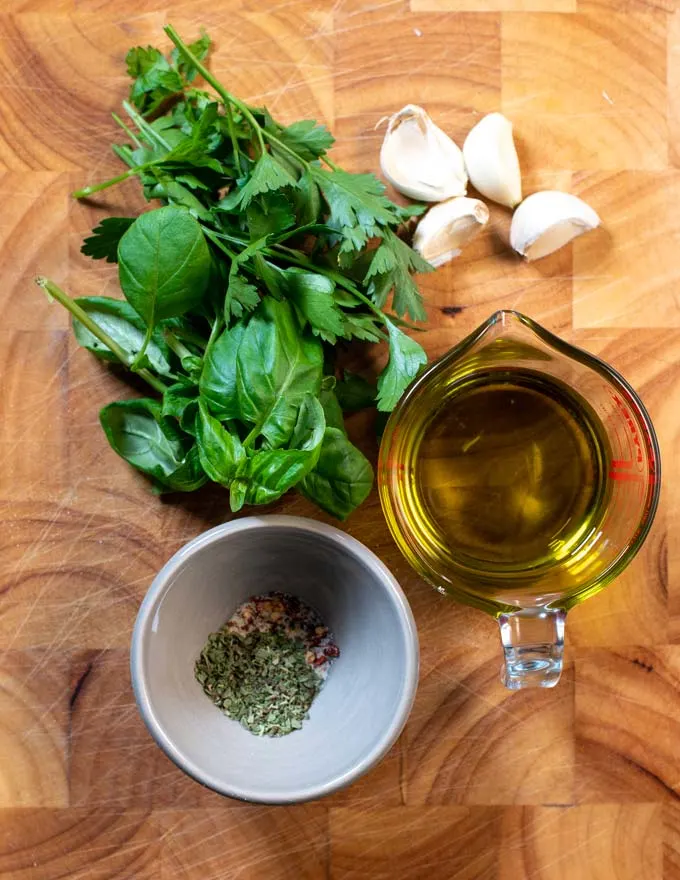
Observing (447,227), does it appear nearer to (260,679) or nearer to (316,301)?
(316,301)

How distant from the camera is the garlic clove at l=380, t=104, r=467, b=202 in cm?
91

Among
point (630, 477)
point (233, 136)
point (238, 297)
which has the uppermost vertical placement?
point (233, 136)

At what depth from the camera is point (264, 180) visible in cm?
79

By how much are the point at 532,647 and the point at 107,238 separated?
0.56 meters

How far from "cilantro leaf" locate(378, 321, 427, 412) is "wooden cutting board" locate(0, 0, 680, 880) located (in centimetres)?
9

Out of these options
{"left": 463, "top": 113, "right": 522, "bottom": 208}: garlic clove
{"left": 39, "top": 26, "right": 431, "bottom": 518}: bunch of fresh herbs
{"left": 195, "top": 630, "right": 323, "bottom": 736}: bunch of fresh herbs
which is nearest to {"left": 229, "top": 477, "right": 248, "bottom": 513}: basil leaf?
{"left": 39, "top": 26, "right": 431, "bottom": 518}: bunch of fresh herbs

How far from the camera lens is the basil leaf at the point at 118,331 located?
0.88 meters

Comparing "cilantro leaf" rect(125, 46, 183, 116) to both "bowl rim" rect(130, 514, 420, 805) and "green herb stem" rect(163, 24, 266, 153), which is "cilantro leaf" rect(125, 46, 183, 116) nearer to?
"green herb stem" rect(163, 24, 266, 153)

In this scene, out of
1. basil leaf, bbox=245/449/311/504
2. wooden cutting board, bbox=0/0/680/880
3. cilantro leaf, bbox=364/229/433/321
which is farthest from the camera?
wooden cutting board, bbox=0/0/680/880

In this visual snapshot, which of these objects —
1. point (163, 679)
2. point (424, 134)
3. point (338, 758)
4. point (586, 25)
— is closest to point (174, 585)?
point (163, 679)

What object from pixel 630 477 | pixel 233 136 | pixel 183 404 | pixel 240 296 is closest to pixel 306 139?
pixel 233 136

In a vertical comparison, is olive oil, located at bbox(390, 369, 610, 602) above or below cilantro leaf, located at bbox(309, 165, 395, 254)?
below

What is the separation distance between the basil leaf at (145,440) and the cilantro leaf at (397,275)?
0.24m

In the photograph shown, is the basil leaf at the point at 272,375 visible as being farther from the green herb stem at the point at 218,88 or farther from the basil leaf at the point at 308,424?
the green herb stem at the point at 218,88
